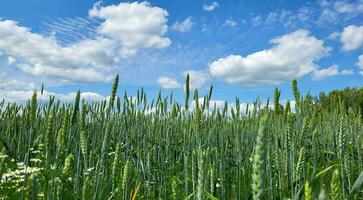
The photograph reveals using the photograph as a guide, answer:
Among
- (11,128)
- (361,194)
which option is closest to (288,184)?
(361,194)

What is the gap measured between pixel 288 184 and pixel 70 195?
5.24 feet

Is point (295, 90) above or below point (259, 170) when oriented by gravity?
above

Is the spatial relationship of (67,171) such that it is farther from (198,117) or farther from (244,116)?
(244,116)

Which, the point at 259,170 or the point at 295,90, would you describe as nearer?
the point at 259,170

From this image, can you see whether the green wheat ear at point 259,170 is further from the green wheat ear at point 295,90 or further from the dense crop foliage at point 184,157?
the green wheat ear at point 295,90

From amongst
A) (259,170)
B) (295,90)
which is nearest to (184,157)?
(295,90)

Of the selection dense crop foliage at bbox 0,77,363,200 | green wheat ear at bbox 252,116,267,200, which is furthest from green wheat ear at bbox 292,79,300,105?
green wheat ear at bbox 252,116,267,200

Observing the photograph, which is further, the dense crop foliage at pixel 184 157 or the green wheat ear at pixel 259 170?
the dense crop foliage at pixel 184 157

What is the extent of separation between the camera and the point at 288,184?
2385 millimetres

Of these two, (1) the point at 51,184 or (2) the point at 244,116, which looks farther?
(2) the point at 244,116

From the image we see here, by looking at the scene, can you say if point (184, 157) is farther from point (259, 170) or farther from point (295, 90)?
point (259, 170)

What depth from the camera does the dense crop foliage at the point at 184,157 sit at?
5.50ft

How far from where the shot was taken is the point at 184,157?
9.23 feet

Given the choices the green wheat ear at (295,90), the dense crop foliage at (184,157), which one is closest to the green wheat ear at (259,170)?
the dense crop foliage at (184,157)
